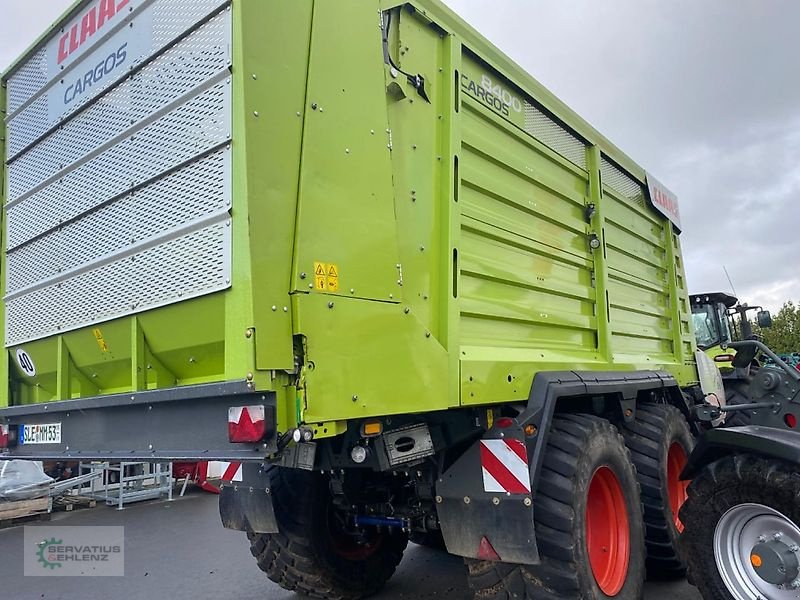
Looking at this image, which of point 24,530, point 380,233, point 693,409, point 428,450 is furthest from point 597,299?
A: point 24,530

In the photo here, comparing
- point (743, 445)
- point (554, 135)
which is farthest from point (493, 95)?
point (743, 445)

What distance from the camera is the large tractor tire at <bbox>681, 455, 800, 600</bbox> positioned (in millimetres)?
2982

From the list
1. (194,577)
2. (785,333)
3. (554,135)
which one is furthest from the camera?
(785,333)

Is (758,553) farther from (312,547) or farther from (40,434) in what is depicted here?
(40,434)

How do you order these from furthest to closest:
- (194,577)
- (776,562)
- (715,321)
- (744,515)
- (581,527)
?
(715,321)
(194,577)
(744,515)
(581,527)
(776,562)

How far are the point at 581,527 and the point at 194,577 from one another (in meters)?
3.54

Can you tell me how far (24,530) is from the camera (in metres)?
7.23

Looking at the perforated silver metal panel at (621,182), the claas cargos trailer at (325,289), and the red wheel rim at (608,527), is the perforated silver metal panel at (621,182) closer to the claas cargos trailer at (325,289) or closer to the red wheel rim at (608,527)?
the claas cargos trailer at (325,289)

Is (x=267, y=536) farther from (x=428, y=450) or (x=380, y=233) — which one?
(x=380, y=233)

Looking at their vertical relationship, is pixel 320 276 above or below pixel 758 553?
above

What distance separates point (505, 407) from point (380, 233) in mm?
1257

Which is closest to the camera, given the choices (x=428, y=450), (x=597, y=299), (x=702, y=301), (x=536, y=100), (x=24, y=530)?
(x=428, y=450)

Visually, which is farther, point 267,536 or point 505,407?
point 267,536

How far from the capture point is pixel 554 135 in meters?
4.12
